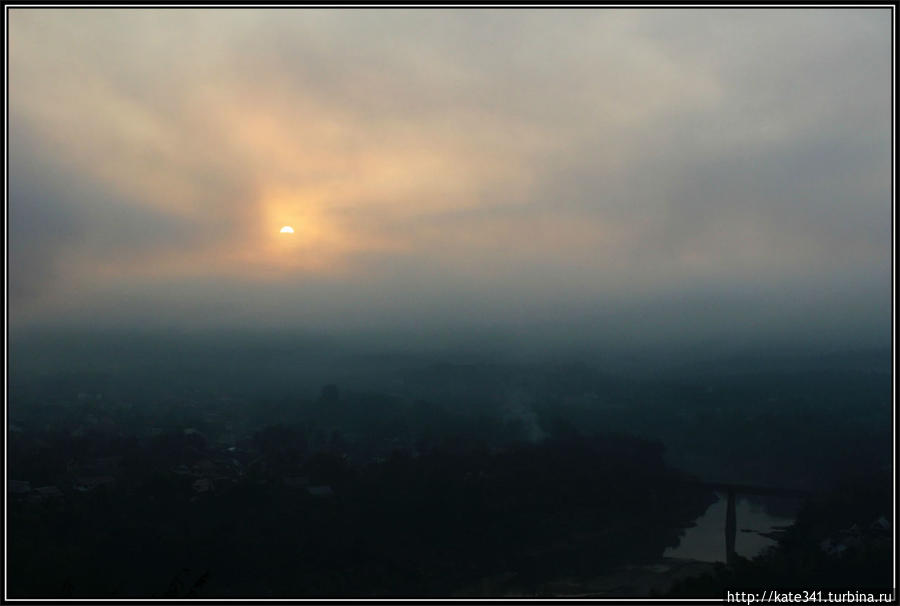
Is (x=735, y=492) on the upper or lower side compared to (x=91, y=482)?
upper

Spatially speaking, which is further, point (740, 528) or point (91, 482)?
point (740, 528)

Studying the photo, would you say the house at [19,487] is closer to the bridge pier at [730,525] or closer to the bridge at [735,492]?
the bridge pier at [730,525]

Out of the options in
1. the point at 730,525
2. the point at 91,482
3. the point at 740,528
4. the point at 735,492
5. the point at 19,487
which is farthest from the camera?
the point at 735,492

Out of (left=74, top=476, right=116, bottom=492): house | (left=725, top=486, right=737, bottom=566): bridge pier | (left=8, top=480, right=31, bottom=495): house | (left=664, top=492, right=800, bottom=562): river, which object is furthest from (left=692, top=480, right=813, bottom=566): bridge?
(left=8, top=480, right=31, bottom=495): house

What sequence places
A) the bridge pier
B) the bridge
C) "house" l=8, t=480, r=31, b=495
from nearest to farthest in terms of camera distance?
"house" l=8, t=480, r=31, b=495 < the bridge pier < the bridge

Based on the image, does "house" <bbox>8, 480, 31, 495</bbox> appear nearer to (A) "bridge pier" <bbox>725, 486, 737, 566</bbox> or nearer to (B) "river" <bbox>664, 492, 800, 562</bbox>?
(B) "river" <bbox>664, 492, 800, 562</bbox>

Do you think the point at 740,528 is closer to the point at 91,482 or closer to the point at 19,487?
the point at 91,482

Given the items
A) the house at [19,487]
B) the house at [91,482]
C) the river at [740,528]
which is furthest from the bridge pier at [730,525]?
the house at [19,487]

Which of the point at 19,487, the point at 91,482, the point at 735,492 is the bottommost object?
the point at 19,487

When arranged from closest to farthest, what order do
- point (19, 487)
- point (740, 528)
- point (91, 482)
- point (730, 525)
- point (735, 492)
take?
point (19, 487), point (91, 482), point (730, 525), point (740, 528), point (735, 492)

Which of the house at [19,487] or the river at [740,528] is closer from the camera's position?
the house at [19,487]

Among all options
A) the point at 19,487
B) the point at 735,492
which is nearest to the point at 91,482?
the point at 19,487
